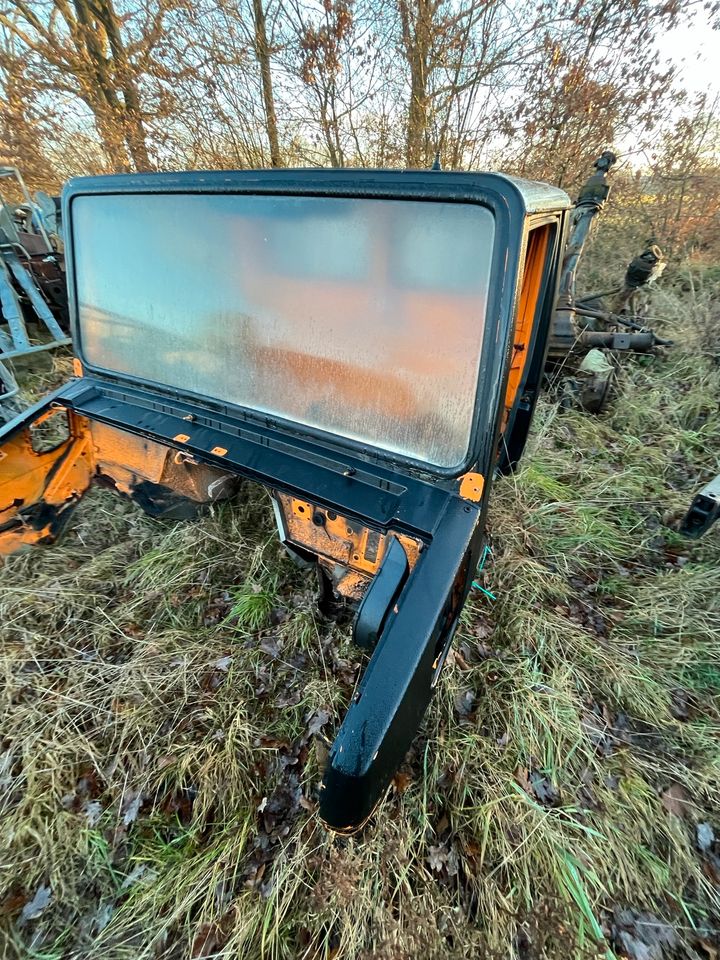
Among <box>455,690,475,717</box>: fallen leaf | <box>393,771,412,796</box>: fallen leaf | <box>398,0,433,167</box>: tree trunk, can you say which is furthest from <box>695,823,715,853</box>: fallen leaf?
<box>398,0,433,167</box>: tree trunk

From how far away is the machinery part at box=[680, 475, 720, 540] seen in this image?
1.78 metres

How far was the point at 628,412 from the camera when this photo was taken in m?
4.52

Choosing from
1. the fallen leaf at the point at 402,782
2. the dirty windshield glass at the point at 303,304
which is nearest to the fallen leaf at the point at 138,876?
the fallen leaf at the point at 402,782

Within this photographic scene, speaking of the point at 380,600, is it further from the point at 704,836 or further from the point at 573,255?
the point at 573,255

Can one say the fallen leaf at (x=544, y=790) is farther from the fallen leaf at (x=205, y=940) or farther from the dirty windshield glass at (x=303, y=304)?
the dirty windshield glass at (x=303, y=304)

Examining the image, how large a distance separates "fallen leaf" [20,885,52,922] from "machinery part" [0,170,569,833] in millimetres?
1283

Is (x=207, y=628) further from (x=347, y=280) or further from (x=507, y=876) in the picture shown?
(x=347, y=280)

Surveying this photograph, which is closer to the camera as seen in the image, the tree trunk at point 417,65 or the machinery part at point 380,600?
the machinery part at point 380,600

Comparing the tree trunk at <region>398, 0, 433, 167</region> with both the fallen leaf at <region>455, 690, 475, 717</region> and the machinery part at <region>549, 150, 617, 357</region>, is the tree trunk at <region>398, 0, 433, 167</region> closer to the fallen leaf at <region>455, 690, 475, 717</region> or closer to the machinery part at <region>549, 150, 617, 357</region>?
the machinery part at <region>549, 150, 617, 357</region>

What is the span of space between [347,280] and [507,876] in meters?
2.15

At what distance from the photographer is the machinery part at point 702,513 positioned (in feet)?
5.83

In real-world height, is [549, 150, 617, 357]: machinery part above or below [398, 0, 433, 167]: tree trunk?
below

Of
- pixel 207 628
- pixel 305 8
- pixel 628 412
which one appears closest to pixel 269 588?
pixel 207 628

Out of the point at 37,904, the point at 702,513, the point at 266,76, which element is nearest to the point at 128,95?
the point at 266,76
